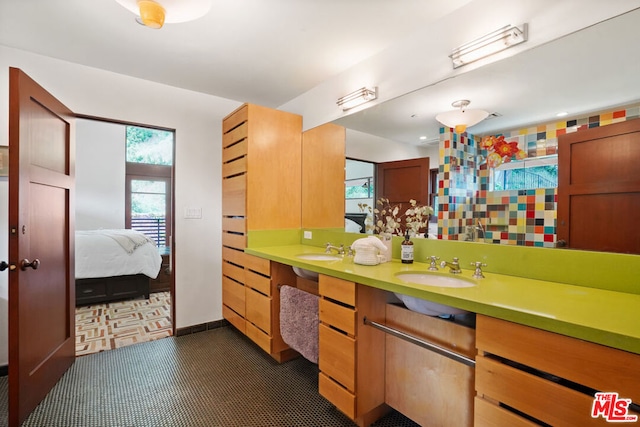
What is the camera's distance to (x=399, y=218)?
6.94 ft

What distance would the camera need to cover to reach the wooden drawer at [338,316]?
155 cm

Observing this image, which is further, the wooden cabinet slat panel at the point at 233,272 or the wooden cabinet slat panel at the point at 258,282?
the wooden cabinet slat panel at the point at 233,272

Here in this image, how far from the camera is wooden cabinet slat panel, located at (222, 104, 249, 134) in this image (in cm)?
261

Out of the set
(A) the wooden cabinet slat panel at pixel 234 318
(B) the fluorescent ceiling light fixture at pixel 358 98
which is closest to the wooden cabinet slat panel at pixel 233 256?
(A) the wooden cabinet slat panel at pixel 234 318

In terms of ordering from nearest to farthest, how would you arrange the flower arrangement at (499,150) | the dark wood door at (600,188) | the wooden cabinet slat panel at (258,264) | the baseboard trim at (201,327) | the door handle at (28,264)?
the dark wood door at (600,188), the flower arrangement at (499,150), the door handle at (28,264), the wooden cabinet slat panel at (258,264), the baseboard trim at (201,327)

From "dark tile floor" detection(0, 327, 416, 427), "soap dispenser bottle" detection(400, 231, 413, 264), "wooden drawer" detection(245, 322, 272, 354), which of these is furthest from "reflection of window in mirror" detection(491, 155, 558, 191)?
"wooden drawer" detection(245, 322, 272, 354)

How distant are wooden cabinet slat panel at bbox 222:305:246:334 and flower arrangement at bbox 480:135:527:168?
2.26m

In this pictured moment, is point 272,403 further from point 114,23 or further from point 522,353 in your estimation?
point 114,23

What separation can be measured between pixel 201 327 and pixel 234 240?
950 mm

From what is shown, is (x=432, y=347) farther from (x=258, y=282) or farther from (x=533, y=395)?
(x=258, y=282)

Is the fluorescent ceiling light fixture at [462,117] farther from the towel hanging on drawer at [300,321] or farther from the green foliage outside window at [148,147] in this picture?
the green foliage outside window at [148,147]

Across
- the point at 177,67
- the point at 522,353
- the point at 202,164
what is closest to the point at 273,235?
the point at 202,164

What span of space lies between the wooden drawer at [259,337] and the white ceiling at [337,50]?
5.93 feet

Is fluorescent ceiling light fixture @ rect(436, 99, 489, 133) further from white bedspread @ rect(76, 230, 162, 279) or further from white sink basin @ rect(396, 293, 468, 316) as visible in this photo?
white bedspread @ rect(76, 230, 162, 279)
